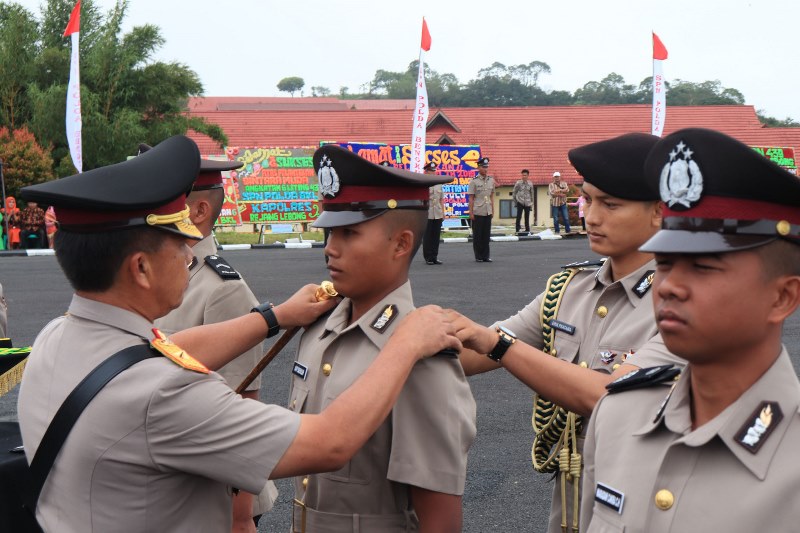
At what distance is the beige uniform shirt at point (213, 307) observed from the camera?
12.7 ft

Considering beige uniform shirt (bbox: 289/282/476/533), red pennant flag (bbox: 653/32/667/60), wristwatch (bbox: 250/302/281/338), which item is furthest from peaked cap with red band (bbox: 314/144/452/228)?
red pennant flag (bbox: 653/32/667/60)

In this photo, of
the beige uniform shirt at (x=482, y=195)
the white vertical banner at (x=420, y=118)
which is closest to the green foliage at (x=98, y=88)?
the white vertical banner at (x=420, y=118)

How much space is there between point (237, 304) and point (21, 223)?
22.0 m

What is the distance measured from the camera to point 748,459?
1694 mm

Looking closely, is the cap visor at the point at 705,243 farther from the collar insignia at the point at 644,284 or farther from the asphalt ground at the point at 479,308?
the collar insignia at the point at 644,284

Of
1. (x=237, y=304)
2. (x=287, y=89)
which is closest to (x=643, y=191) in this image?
(x=237, y=304)

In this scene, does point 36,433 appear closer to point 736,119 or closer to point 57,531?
point 57,531

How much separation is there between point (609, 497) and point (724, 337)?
44 cm

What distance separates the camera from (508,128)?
40.8 meters

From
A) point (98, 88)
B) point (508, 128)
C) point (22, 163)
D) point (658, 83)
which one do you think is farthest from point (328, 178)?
point (508, 128)

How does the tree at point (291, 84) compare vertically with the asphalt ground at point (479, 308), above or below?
above

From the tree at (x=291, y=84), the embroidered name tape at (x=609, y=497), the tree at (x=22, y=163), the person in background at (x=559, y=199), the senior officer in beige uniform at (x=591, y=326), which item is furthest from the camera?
the tree at (x=291, y=84)

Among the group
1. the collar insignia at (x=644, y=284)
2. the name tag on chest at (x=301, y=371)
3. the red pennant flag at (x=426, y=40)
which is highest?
the red pennant flag at (x=426, y=40)

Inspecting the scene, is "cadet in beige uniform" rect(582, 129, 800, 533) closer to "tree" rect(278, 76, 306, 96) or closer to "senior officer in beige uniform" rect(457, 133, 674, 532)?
"senior officer in beige uniform" rect(457, 133, 674, 532)
